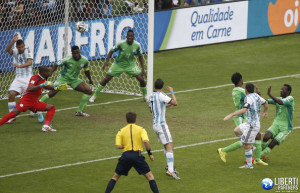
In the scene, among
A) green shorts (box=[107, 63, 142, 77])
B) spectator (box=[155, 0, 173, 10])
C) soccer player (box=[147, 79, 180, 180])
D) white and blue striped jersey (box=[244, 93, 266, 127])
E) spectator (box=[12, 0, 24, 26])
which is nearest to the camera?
soccer player (box=[147, 79, 180, 180])

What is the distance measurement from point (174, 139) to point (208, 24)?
39.8 ft

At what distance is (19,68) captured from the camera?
65.6 feet

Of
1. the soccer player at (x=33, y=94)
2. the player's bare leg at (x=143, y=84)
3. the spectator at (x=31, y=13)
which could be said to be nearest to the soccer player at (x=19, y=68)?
the soccer player at (x=33, y=94)

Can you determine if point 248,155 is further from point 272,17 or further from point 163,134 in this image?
point 272,17

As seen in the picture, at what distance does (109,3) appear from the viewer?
25.2 metres

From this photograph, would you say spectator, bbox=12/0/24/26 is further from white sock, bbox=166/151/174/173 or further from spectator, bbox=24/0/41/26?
white sock, bbox=166/151/174/173

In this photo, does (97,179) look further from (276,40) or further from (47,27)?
(276,40)

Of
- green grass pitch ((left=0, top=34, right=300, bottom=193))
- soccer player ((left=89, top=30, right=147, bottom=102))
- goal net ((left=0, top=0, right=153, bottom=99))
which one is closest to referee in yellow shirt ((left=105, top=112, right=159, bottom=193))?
green grass pitch ((left=0, top=34, right=300, bottom=193))

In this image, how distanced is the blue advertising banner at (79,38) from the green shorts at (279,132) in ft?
32.5

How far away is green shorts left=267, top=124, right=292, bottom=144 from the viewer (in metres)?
15.7

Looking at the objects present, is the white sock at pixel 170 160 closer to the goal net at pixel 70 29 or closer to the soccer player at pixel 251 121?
the soccer player at pixel 251 121

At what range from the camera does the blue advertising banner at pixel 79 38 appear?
2472 centimetres

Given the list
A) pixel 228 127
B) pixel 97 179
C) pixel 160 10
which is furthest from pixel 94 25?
pixel 97 179

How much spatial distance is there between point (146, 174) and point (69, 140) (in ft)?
17.3
